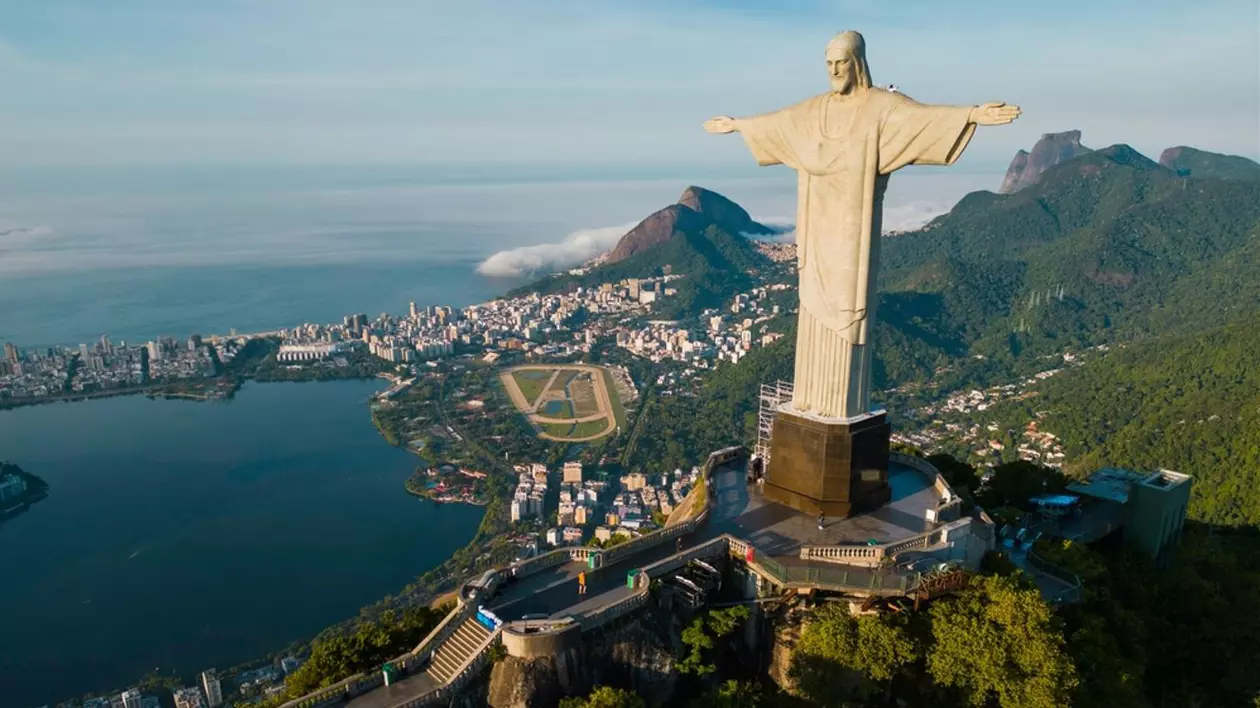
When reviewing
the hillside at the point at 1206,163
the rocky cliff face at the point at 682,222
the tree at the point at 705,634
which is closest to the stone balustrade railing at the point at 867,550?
the tree at the point at 705,634

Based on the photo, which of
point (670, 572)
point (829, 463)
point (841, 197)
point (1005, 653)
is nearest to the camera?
point (1005, 653)

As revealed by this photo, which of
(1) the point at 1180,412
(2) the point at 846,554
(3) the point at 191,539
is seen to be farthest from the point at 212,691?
(1) the point at 1180,412

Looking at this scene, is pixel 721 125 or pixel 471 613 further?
pixel 721 125

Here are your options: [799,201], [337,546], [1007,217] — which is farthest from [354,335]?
[1007,217]

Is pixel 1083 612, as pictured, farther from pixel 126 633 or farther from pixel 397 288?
pixel 397 288

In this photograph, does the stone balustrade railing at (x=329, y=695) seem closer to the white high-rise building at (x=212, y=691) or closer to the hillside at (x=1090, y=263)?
the white high-rise building at (x=212, y=691)

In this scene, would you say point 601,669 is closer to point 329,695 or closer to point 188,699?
point 329,695
